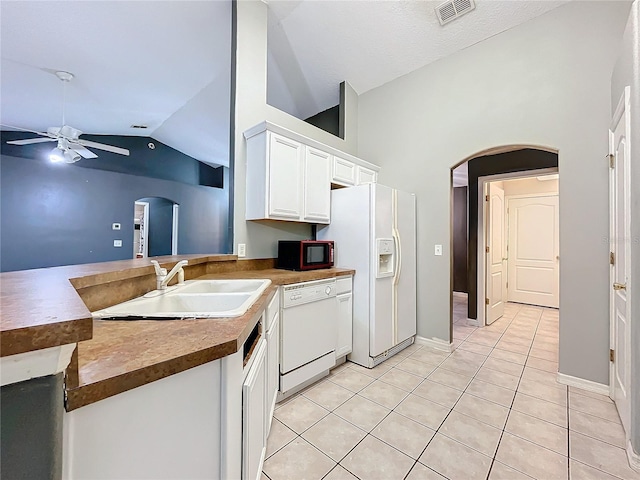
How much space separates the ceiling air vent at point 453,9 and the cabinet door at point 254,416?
10.8 feet

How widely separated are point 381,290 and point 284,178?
4.69 ft

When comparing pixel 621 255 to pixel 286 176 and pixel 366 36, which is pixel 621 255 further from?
pixel 366 36

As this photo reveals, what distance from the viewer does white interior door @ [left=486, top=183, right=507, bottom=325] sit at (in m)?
4.07

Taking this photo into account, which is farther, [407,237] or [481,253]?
[481,253]

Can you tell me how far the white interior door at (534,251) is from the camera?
4.98 metres

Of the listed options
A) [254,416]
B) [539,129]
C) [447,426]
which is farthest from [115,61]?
[447,426]

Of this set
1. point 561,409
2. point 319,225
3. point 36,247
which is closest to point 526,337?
point 561,409

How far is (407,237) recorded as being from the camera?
3090 mm

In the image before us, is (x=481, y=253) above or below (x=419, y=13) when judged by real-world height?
below

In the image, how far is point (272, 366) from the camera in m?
1.74

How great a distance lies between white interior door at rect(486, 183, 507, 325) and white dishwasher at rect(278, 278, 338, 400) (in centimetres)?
285

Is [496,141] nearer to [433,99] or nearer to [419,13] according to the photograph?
[433,99]

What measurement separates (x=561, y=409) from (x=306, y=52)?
4.23 meters

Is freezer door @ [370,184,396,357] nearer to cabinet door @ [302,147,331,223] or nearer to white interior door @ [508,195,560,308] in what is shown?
cabinet door @ [302,147,331,223]
